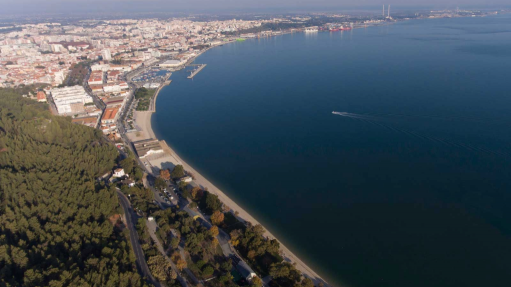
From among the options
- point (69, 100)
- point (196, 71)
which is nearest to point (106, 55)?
point (196, 71)

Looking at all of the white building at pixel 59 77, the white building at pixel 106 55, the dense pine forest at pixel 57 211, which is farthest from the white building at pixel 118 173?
the white building at pixel 106 55

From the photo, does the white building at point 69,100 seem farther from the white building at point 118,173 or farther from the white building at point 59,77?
the white building at point 118,173

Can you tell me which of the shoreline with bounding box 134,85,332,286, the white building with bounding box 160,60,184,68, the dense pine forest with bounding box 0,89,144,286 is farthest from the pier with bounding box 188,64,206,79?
the dense pine forest with bounding box 0,89,144,286

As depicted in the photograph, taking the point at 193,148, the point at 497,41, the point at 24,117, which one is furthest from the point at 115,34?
the point at 497,41

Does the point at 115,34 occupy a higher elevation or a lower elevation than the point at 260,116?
higher

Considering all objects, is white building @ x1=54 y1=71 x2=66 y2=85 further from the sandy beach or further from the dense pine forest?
the dense pine forest

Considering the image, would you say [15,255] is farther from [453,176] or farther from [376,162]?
[453,176]

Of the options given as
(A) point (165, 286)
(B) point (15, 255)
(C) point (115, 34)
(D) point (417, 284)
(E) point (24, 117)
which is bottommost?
(D) point (417, 284)
